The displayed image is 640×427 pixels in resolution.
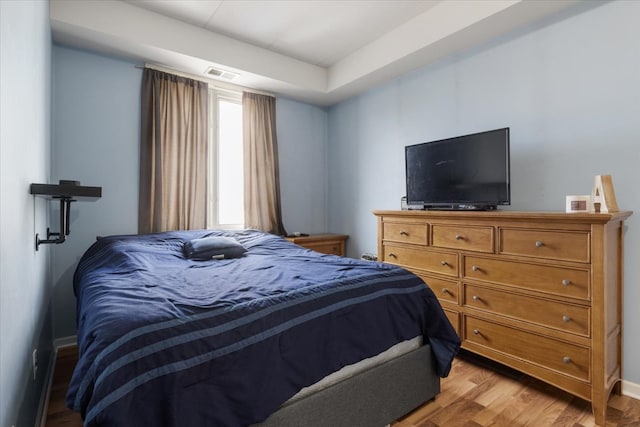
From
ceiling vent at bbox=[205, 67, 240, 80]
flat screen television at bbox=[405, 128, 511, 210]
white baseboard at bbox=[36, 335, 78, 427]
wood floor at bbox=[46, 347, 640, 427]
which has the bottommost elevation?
wood floor at bbox=[46, 347, 640, 427]

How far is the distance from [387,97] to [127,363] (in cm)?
341

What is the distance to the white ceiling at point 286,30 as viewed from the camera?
8.02 feet

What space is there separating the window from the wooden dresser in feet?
7.12

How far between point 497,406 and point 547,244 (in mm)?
972

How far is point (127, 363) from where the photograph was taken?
0.96m

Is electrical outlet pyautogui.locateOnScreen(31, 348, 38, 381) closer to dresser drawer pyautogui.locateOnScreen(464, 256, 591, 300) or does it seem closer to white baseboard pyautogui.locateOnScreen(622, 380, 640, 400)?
dresser drawer pyautogui.locateOnScreen(464, 256, 591, 300)

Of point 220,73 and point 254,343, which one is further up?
point 220,73

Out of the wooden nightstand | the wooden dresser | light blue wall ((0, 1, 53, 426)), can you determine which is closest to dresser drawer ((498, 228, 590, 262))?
the wooden dresser

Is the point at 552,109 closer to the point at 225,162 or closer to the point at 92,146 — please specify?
the point at 225,162

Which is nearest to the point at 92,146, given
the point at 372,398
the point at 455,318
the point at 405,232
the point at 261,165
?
the point at 261,165

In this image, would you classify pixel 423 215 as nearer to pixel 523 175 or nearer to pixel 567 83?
pixel 523 175

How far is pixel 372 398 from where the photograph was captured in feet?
4.96

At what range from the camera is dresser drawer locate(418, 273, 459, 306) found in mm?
2355

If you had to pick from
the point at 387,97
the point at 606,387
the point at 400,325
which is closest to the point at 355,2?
the point at 387,97
